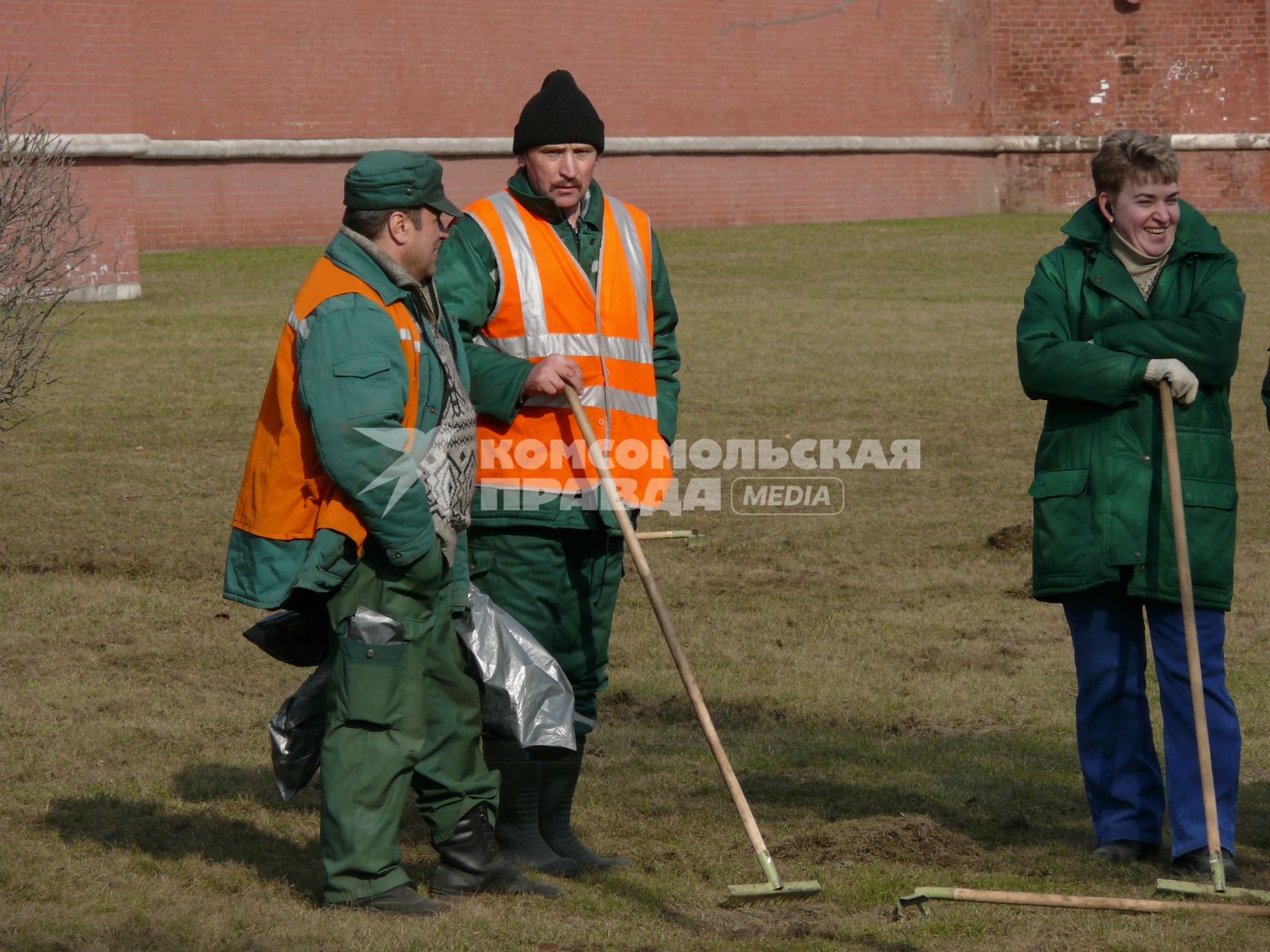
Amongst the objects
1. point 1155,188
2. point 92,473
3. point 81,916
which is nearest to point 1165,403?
point 1155,188

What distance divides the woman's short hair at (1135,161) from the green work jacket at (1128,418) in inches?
5.9

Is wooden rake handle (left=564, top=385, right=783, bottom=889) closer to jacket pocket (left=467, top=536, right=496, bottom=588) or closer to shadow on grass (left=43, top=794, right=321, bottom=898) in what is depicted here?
jacket pocket (left=467, top=536, right=496, bottom=588)

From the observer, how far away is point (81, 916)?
13.1 feet

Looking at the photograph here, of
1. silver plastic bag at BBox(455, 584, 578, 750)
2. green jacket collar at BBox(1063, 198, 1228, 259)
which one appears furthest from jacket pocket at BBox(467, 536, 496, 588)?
green jacket collar at BBox(1063, 198, 1228, 259)

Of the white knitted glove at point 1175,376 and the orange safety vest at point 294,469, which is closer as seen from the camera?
the orange safety vest at point 294,469

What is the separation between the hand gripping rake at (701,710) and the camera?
4.02 m

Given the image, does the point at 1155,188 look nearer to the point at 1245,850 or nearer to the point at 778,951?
the point at 1245,850

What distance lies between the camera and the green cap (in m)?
3.97

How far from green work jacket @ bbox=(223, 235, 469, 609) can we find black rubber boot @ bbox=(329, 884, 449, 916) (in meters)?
0.72

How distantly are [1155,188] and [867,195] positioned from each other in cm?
2418

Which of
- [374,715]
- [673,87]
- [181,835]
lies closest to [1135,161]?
[374,715]

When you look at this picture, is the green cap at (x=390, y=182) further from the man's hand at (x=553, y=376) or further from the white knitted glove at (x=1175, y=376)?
the white knitted glove at (x=1175, y=376)

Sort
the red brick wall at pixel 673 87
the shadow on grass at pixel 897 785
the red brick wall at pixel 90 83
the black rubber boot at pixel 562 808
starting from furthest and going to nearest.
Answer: the red brick wall at pixel 673 87, the red brick wall at pixel 90 83, the shadow on grass at pixel 897 785, the black rubber boot at pixel 562 808

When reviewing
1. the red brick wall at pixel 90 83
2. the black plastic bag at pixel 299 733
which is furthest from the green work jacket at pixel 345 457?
the red brick wall at pixel 90 83
